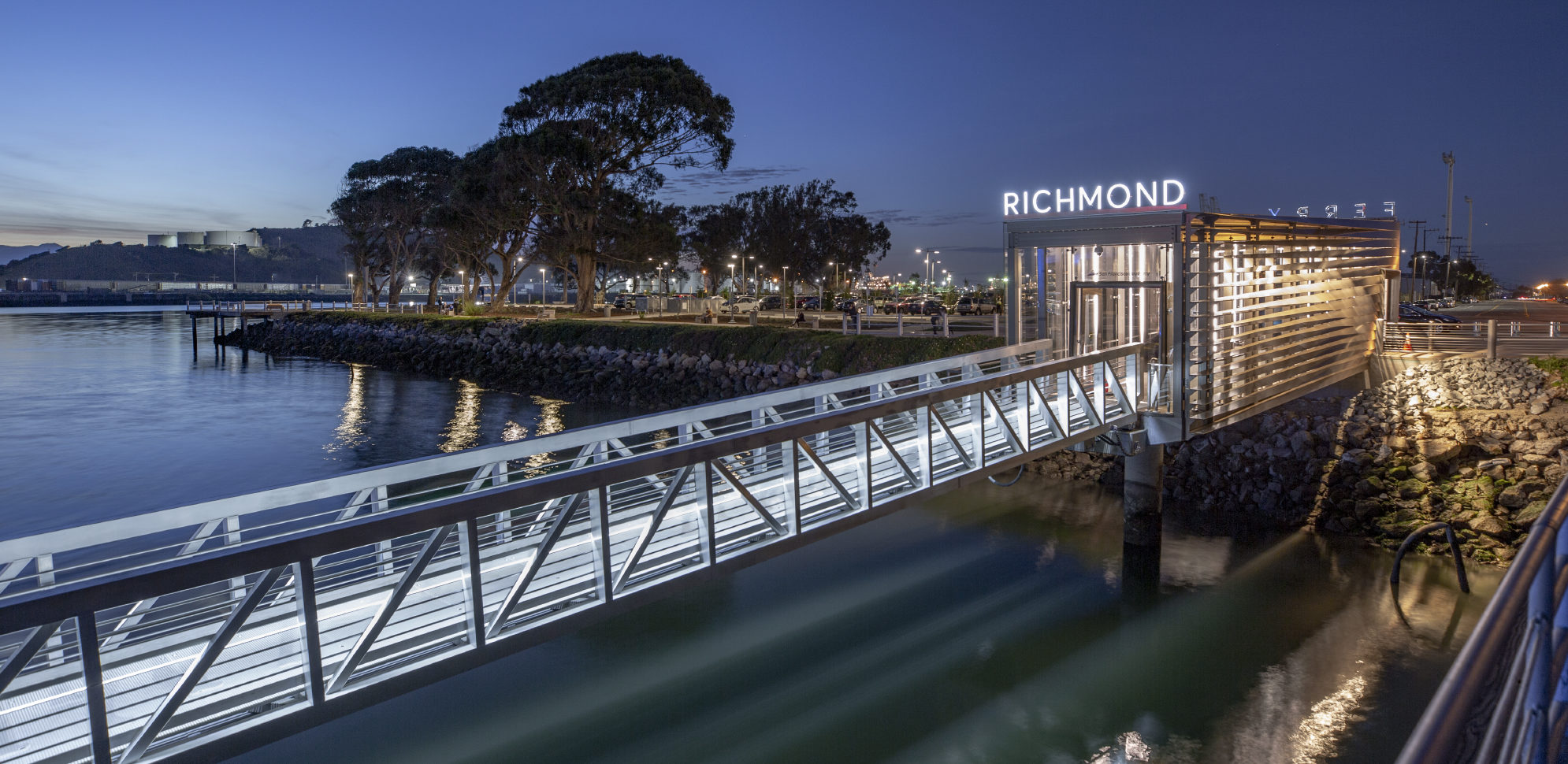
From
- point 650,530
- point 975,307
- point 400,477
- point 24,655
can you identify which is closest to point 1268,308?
point 650,530

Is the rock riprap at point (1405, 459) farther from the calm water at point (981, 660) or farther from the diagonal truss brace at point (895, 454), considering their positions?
the diagonal truss brace at point (895, 454)

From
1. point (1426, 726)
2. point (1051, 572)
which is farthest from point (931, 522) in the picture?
point (1426, 726)

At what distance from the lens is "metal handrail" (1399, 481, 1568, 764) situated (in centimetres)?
185

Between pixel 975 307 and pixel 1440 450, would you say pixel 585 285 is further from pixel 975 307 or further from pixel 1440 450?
pixel 1440 450

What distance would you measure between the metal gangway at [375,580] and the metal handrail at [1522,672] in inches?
205

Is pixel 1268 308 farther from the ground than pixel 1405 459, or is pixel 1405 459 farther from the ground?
pixel 1268 308

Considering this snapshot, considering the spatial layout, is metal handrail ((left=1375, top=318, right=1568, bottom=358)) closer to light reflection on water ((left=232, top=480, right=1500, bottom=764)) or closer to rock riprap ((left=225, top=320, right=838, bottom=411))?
light reflection on water ((left=232, top=480, right=1500, bottom=764))

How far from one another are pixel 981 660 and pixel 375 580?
22.0 ft

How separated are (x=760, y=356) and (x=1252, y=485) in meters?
17.3

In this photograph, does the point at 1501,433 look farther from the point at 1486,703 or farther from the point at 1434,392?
the point at 1486,703

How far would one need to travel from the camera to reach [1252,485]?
56.2 feet

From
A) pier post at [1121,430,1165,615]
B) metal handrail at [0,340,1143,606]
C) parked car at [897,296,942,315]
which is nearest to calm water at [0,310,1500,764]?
pier post at [1121,430,1165,615]

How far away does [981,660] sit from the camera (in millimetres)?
10914

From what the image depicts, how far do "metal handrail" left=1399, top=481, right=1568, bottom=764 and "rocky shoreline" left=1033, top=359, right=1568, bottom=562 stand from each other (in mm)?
13876
